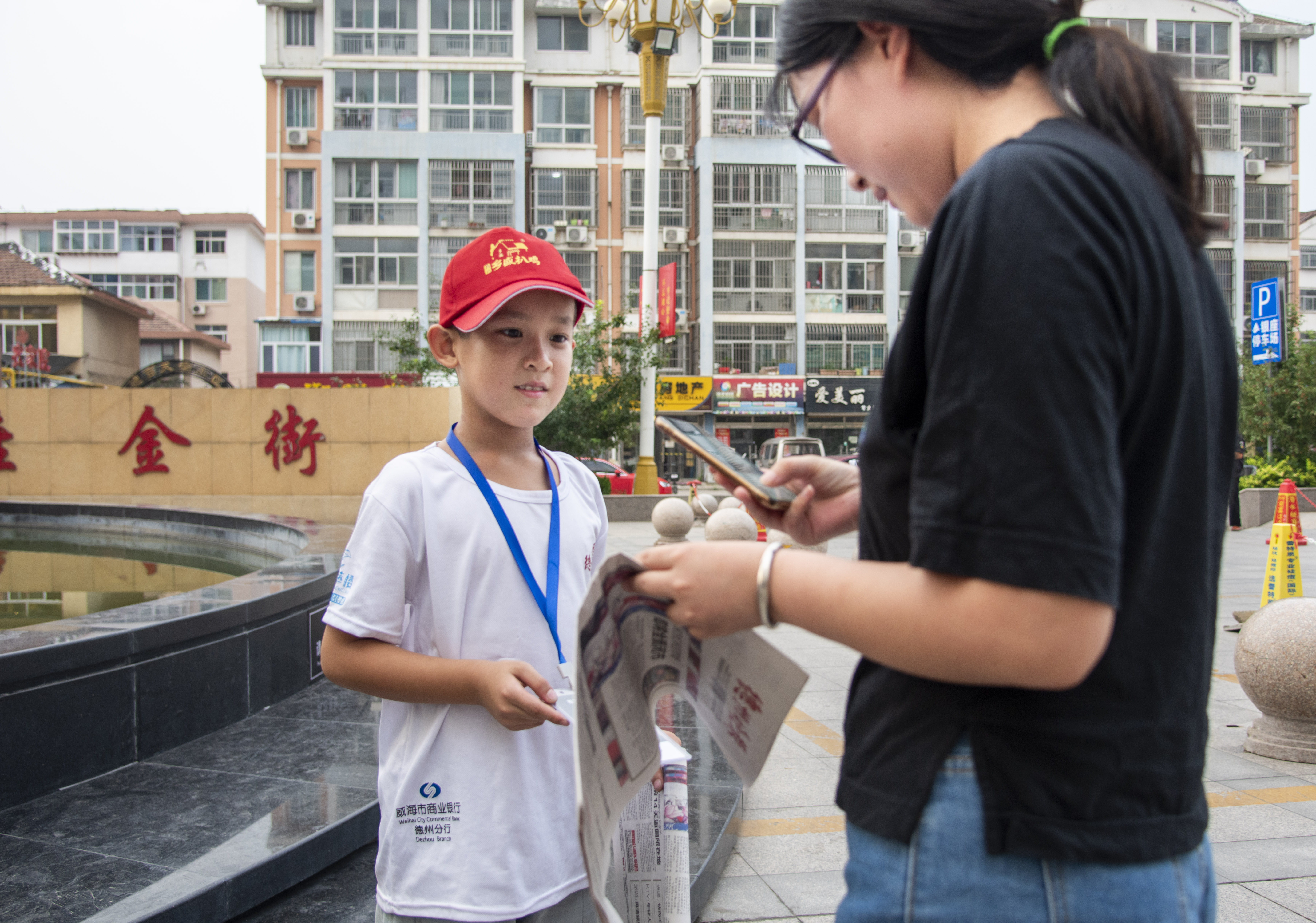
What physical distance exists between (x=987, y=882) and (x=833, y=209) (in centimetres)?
3344

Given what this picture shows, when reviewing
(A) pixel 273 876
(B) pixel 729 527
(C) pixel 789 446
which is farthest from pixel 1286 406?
(A) pixel 273 876

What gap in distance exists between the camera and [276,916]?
256cm

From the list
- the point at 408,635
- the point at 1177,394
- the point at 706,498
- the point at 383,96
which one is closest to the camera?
the point at 1177,394

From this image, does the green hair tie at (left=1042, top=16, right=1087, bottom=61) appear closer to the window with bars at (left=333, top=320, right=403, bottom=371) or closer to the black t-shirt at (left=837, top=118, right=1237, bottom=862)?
the black t-shirt at (left=837, top=118, right=1237, bottom=862)

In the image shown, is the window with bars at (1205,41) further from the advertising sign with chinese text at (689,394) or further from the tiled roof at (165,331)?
the tiled roof at (165,331)

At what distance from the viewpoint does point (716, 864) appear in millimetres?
3004

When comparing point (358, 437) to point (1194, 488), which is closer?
point (1194, 488)

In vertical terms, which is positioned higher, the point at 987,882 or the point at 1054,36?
the point at 1054,36

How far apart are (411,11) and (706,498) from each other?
24.5 m

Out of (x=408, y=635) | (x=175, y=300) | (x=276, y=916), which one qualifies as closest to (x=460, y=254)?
(x=408, y=635)

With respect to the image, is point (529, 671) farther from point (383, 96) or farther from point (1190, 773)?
point (383, 96)

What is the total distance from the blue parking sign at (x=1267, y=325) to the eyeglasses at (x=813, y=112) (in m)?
18.1

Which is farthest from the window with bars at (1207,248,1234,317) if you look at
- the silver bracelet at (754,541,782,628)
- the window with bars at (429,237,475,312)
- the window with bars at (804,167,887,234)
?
the silver bracelet at (754,541,782,628)

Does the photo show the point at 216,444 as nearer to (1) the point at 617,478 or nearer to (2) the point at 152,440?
(2) the point at 152,440
